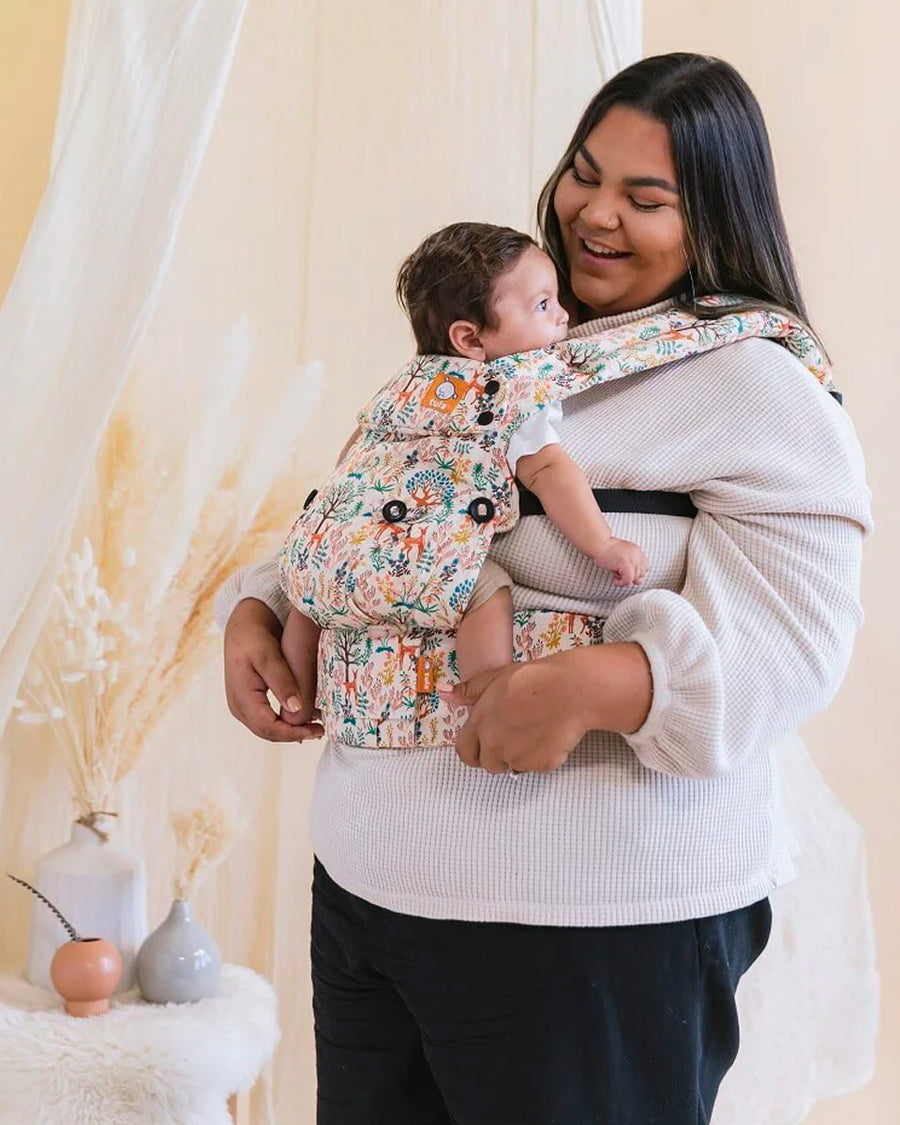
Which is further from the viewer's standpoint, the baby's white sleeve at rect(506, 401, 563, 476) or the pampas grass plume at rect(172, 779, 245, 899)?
the pampas grass plume at rect(172, 779, 245, 899)

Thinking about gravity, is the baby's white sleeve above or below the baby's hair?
below

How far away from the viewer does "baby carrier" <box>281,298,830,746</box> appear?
94 cm

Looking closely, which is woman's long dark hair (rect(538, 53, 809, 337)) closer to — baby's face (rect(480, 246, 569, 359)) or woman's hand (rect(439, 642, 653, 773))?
baby's face (rect(480, 246, 569, 359))

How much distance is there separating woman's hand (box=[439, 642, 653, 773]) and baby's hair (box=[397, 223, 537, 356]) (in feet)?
1.17

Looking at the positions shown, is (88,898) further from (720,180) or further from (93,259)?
(720,180)

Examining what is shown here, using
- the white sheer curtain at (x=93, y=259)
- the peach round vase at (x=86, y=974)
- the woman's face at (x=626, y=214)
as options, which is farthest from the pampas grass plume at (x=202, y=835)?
the woman's face at (x=626, y=214)

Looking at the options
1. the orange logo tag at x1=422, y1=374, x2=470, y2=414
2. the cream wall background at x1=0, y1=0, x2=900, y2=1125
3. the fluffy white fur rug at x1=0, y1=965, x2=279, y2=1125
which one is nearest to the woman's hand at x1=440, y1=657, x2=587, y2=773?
the orange logo tag at x1=422, y1=374, x2=470, y2=414

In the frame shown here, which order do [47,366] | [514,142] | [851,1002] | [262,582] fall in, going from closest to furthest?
[262,582]
[47,366]
[851,1002]
[514,142]

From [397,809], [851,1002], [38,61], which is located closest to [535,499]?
[397,809]

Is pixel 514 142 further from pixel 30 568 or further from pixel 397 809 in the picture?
pixel 397 809

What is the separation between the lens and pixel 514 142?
6.30 feet

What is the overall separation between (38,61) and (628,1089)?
1783 mm

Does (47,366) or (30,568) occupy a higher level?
(47,366)

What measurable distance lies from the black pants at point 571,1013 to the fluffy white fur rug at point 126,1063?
32.3 inches
